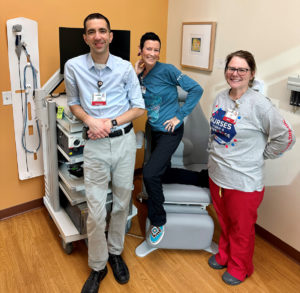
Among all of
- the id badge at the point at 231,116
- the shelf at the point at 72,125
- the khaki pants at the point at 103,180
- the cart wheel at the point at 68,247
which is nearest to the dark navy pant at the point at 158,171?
the khaki pants at the point at 103,180

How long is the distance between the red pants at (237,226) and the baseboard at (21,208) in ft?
5.17

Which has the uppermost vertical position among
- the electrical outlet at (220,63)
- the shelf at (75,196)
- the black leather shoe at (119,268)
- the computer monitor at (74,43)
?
the computer monitor at (74,43)

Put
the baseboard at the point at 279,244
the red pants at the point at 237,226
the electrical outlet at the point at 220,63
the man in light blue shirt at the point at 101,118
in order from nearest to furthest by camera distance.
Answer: the man in light blue shirt at the point at 101,118 < the red pants at the point at 237,226 < the baseboard at the point at 279,244 < the electrical outlet at the point at 220,63

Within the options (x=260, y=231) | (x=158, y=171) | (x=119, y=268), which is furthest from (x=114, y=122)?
(x=260, y=231)

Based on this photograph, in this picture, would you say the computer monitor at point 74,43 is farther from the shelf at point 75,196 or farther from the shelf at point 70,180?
the shelf at point 75,196

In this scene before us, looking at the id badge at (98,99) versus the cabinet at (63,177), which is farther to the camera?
the cabinet at (63,177)

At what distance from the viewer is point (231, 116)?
5.95 ft

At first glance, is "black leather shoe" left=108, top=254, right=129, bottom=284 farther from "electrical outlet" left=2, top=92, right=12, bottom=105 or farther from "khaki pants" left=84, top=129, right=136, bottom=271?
"electrical outlet" left=2, top=92, right=12, bottom=105

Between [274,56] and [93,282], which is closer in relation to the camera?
[93,282]

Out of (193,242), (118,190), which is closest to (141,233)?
(193,242)

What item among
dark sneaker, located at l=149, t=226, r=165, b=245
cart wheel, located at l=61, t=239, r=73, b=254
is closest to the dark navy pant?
dark sneaker, located at l=149, t=226, r=165, b=245

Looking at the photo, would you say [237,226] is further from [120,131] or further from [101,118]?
[101,118]

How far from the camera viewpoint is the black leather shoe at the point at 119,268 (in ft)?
6.48

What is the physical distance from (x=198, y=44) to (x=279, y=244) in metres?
1.82
